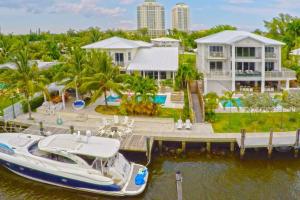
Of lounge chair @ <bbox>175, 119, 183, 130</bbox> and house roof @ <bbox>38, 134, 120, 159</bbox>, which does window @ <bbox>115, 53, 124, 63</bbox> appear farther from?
house roof @ <bbox>38, 134, 120, 159</bbox>

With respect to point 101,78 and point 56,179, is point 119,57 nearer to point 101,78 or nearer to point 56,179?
point 101,78

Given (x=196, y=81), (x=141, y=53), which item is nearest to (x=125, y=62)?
(x=141, y=53)

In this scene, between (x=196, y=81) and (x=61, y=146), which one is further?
(x=196, y=81)

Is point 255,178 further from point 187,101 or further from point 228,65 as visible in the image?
point 228,65

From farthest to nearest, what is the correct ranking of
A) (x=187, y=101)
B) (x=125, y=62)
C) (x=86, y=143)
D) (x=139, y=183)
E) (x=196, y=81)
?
(x=125, y=62) < (x=196, y=81) < (x=187, y=101) < (x=86, y=143) < (x=139, y=183)

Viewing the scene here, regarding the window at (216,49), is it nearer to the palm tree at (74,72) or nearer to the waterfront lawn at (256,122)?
the waterfront lawn at (256,122)

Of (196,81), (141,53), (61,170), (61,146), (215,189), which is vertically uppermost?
(141,53)

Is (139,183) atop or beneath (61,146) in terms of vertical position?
beneath
